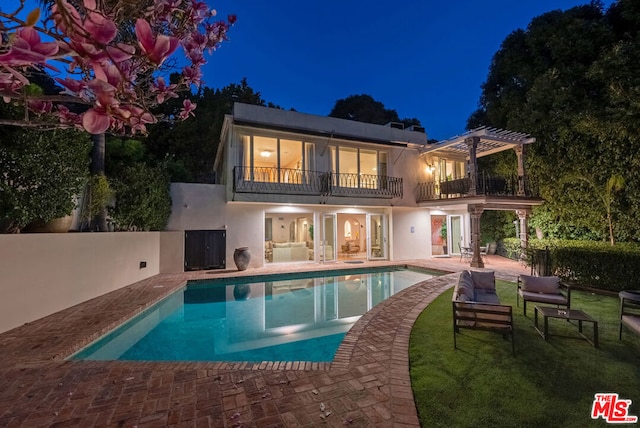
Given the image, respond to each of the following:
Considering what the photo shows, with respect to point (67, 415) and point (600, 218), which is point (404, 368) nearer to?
point (67, 415)

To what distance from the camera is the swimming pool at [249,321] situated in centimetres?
479

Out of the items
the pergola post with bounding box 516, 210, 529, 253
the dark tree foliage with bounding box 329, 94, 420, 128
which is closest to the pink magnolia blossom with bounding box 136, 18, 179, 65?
the pergola post with bounding box 516, 210, 529, 253

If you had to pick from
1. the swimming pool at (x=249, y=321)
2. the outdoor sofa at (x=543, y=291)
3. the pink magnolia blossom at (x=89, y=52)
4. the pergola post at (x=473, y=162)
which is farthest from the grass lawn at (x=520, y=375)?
the pergola post at (x=473, y=162)

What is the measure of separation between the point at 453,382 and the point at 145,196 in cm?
990

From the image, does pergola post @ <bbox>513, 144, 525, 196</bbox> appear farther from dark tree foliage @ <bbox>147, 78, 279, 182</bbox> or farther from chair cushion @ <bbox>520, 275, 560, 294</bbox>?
dark tree foliage @ <bbox>147, 78, 279, 182</bbox>

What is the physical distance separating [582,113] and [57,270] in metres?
17.4

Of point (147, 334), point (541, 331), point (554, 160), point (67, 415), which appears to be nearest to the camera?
point (67, 415)

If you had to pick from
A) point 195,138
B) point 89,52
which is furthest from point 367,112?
point 89,52

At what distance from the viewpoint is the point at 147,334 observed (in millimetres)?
5602

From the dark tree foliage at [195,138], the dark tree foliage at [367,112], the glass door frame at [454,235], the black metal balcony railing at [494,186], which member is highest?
the dark tree foliage at [367,112]

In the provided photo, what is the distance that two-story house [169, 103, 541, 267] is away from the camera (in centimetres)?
1118

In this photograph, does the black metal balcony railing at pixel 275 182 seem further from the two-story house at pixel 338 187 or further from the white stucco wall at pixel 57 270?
the white stucco wall at pixel 57 270

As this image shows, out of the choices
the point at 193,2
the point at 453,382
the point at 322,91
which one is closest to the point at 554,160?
the point at 453,382

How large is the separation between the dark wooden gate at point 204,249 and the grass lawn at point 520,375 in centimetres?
861
